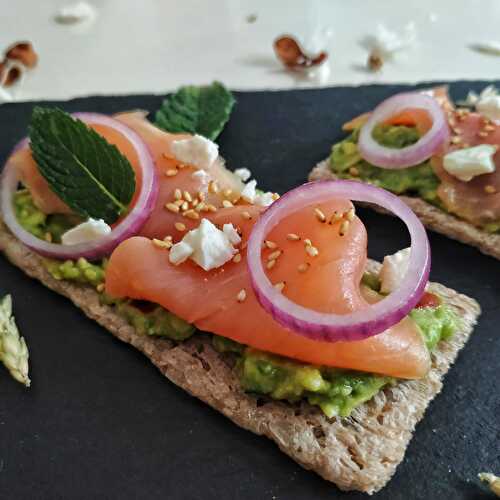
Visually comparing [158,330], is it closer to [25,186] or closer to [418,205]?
[25,186]

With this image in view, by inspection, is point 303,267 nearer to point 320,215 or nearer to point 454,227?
point 320,215

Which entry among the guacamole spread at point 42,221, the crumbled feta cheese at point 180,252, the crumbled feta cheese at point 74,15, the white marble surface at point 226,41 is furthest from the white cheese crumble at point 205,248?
the crumbled feta cheese at point 74,15

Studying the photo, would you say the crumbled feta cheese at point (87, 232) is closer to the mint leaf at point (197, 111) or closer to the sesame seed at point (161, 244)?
the sesame seed at point (161, 244)

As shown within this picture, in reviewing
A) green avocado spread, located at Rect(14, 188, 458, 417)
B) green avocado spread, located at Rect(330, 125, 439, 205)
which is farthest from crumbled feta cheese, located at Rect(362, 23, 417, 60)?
green avocado spread, located at Rect(14, 188, 458, 417)

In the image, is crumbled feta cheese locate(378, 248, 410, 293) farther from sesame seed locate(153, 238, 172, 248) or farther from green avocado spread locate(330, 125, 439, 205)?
sesame seed locate(153, 238, 172, 248)

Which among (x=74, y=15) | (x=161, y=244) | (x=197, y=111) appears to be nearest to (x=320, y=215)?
(x=161, y=244)

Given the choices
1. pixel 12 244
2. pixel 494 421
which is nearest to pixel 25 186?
pixel 12 244
